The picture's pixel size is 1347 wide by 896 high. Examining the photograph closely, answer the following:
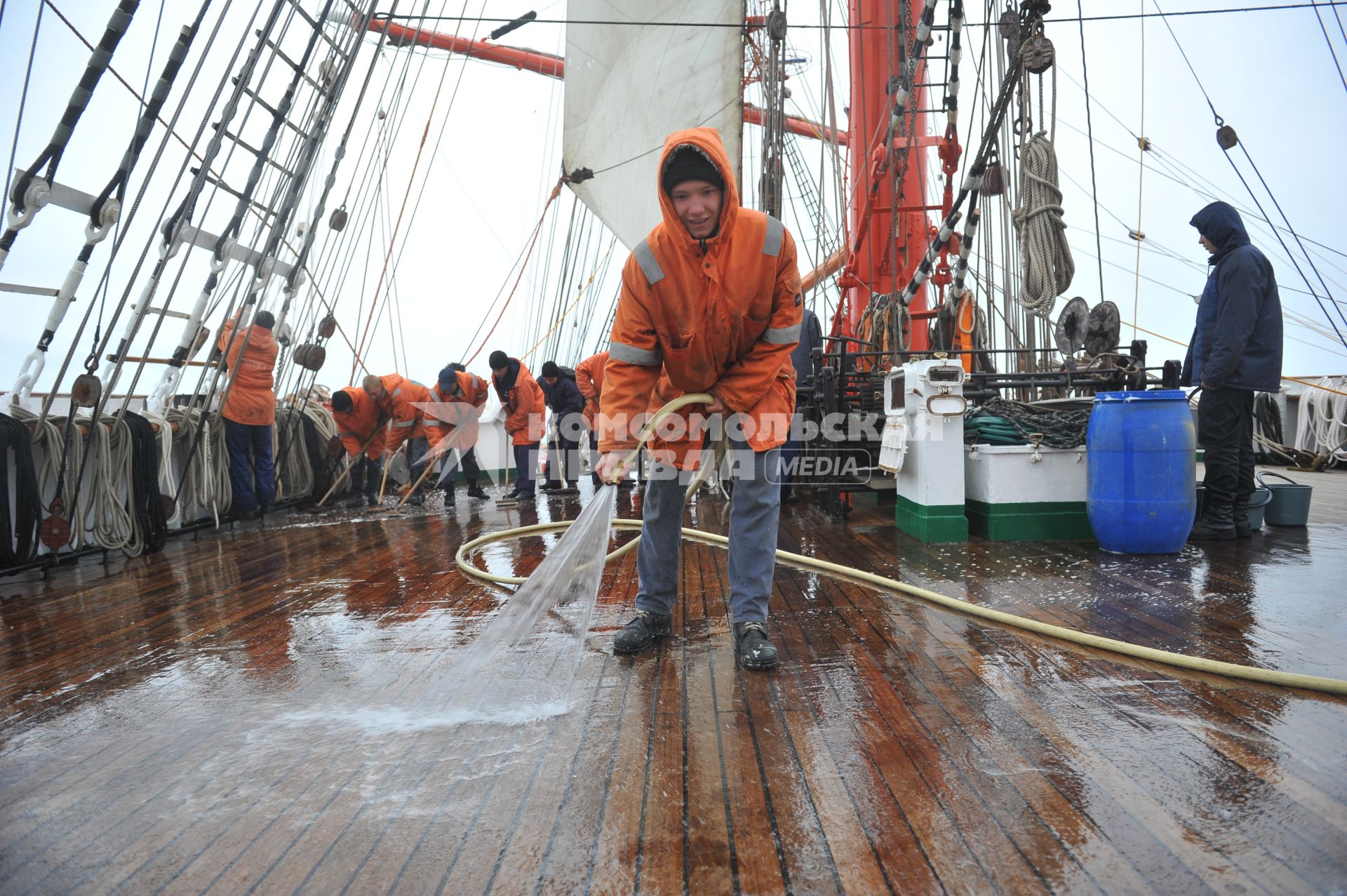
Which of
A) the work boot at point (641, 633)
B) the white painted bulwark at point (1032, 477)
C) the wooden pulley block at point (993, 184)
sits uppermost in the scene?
the wooden pulley block at point (993, 184)

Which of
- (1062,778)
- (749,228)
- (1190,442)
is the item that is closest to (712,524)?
(1190,442)

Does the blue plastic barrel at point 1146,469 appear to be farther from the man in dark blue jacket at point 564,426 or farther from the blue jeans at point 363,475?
the blue jeans at point 363,475

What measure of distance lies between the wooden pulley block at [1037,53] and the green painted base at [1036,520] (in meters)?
2.41

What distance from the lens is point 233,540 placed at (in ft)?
19.2

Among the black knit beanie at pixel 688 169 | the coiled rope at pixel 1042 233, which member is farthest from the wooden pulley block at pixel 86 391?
the coiled rope at pixel 1042 233

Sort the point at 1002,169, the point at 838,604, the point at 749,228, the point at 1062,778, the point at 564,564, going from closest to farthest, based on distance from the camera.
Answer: the point at 1062,778 < the point at 749,228 < the point at 564,564 < the point at 838,604 < the point at 1002,169

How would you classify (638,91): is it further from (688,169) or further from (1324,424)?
(688,169)

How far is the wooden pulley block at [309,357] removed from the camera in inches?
333

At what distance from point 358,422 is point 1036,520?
233 inches

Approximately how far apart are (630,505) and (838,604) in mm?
3714

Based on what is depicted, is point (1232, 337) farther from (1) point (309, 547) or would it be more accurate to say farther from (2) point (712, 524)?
(1) point (309, 547)

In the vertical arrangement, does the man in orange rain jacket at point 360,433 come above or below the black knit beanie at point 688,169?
below

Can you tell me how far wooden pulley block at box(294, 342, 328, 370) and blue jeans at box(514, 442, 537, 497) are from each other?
7.30 ft

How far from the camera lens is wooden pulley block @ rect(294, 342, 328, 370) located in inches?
333
